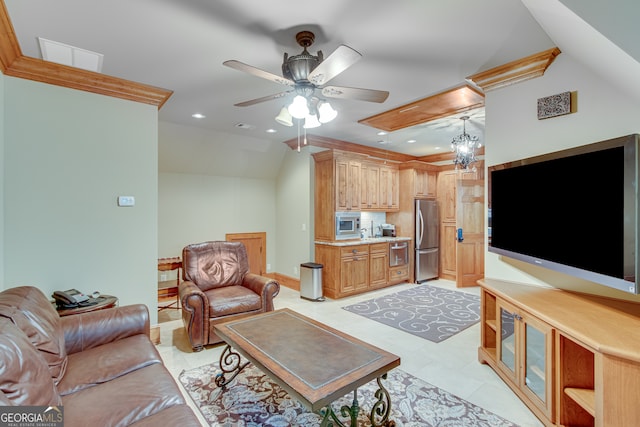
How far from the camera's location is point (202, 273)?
366 centimetres

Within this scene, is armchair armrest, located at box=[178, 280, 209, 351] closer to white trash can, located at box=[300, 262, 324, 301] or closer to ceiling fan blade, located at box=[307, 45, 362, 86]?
white trash can, located at box=[300, 262, 324, 301]

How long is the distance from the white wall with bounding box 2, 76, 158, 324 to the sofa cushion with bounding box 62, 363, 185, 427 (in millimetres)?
1738

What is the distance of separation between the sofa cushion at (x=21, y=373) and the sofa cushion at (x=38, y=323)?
0.62ft

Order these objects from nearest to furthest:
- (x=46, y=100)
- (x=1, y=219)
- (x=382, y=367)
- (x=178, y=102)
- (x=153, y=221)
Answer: (x=382, y=367) → (x=1, y=219) → (x=46, y=100) → (x=153, y=221) → (x=178, y=102)

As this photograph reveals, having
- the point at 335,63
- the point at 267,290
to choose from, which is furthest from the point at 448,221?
the point at 335,63

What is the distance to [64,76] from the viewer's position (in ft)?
9.11

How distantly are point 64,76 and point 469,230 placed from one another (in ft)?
20.0

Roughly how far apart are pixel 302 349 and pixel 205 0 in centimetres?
227

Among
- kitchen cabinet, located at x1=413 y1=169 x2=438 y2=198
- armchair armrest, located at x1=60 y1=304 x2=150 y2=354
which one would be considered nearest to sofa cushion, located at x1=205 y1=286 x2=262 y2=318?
armchair armrest, located at x1=60 y1=304 x2=150 y2=354

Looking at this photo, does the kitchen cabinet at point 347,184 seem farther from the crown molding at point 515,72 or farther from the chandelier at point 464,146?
the crown molding at point 515,72

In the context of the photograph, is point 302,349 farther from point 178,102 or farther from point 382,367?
point 178,102

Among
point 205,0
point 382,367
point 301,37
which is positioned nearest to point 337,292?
point 382,367

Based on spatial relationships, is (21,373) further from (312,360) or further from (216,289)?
(216,289)

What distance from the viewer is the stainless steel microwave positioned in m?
5.28
